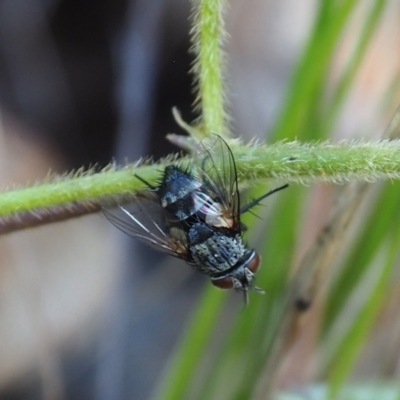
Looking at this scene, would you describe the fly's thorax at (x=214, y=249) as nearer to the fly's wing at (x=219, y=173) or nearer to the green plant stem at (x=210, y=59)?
the fly's wing at (x=219, y=173)

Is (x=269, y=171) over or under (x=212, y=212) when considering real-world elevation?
over

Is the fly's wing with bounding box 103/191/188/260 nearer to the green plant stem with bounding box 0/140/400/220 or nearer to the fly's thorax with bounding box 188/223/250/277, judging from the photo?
the fly's thorax with bounding box 188/223/250/277

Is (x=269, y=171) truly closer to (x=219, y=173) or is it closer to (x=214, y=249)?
(x=219, y=173)

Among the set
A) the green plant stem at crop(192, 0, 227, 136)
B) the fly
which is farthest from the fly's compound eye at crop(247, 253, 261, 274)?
the green plant stem at crop(192, 0, 227, 136)

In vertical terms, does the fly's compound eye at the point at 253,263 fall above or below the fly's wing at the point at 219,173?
below

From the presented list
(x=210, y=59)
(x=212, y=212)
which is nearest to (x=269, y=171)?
(x=210, y=59)

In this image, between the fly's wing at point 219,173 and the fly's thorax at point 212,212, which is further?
the fly's thorax at point 212,212

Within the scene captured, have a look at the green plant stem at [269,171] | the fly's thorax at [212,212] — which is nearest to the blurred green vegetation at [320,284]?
the fly's thorax at [212,212]

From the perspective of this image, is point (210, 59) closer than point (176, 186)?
Yes
